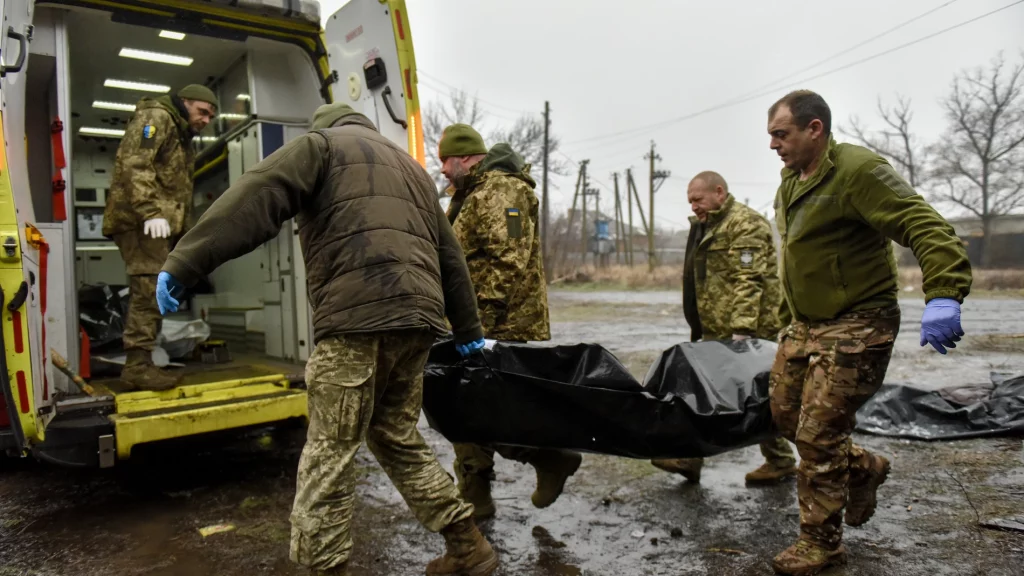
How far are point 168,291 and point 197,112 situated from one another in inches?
114

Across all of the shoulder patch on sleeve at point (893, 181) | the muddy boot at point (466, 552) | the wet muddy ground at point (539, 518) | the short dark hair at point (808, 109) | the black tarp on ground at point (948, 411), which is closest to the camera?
the shoulder patch on sleeve at point (893, 181)

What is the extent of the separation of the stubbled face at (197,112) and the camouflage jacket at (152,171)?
0.05m

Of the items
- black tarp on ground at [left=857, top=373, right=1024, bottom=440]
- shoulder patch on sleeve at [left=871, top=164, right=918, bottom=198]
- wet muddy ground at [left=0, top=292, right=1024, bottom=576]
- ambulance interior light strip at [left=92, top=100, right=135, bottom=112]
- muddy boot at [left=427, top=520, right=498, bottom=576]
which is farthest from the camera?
ambulance interior light strip at [left=92, top=100, right=135, bottom=112]

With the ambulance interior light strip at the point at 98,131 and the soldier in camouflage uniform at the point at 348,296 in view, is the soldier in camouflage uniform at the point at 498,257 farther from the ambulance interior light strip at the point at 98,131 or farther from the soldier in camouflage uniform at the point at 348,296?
the ambulance interior light strip at the point at 98,131

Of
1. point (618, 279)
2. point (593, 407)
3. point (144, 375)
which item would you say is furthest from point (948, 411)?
point (618, 279)

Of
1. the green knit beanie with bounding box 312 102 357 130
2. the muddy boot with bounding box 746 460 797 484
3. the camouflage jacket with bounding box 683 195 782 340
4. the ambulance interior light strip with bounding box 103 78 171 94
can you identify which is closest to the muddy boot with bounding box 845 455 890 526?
the muddy boot with bounding box 746 460 797 484

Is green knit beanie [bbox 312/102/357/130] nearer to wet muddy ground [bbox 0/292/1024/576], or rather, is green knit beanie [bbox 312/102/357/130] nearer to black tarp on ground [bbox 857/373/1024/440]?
wet muddy ground [bbox 0/292/1024/576]

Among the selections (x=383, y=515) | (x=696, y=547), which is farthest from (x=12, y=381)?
(x=696, y=547)

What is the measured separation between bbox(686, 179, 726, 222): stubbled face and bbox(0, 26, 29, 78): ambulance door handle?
137 inches

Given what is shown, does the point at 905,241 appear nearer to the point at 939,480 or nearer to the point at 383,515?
the point at 939,480

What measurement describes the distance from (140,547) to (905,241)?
3377 millimetres

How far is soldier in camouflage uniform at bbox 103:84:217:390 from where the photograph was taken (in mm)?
4137

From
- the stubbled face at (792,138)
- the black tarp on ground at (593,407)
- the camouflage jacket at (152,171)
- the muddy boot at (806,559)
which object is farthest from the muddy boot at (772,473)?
the camouflage jacket at (152,171)

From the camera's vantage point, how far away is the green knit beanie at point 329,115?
8.59 ft
